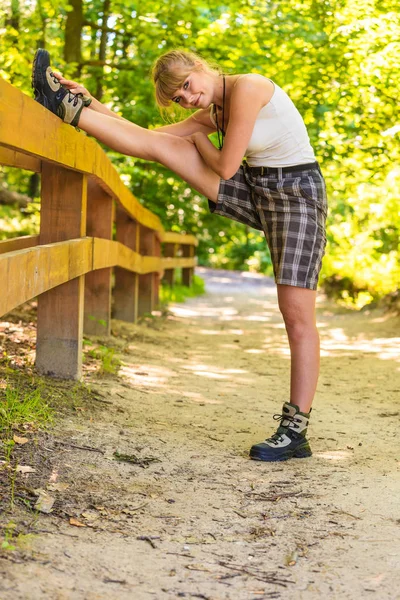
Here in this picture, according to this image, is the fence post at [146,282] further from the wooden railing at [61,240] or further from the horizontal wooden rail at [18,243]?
the horizontal wooden rail at [18,243]

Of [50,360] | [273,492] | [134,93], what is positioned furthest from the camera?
[134,93]

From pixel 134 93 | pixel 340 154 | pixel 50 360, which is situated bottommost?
pixel 50 360

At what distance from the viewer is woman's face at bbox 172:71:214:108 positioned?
3.31m

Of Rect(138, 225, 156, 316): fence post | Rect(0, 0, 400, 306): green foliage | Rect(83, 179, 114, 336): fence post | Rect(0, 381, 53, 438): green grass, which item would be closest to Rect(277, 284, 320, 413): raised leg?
Rect(0, 381, 53, 438): green grass

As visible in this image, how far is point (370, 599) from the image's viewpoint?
2037 millimetres

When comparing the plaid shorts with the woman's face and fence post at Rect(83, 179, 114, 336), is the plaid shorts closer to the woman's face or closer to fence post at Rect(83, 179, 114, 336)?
the woman's face

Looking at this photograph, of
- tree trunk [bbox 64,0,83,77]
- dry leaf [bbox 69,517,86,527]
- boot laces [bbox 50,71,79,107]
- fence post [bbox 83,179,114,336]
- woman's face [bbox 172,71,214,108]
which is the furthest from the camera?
tree trunk [bbox 64,0,83,77]

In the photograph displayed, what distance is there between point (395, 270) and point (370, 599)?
8617 millimetres

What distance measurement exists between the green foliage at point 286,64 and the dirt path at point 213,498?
139 inches

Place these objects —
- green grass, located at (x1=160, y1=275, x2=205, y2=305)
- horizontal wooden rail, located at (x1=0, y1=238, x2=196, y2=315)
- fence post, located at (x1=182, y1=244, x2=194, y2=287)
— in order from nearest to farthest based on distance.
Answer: horizontal wooden rail, located at (x1=0, y1=238, x2=196, y2=315)
green grass, located at (x1=160, y1=275, x2=205, y2=305)
fence post, located at (x1=182, y1=244, x2=194, y2=287)

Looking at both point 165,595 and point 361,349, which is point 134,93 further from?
point 165,595

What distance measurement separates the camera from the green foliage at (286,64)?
7.81 meters

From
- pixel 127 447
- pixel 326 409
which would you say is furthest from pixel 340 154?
pixel 127 447

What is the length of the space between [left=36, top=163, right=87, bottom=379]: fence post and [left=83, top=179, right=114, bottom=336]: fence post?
1.28 m
